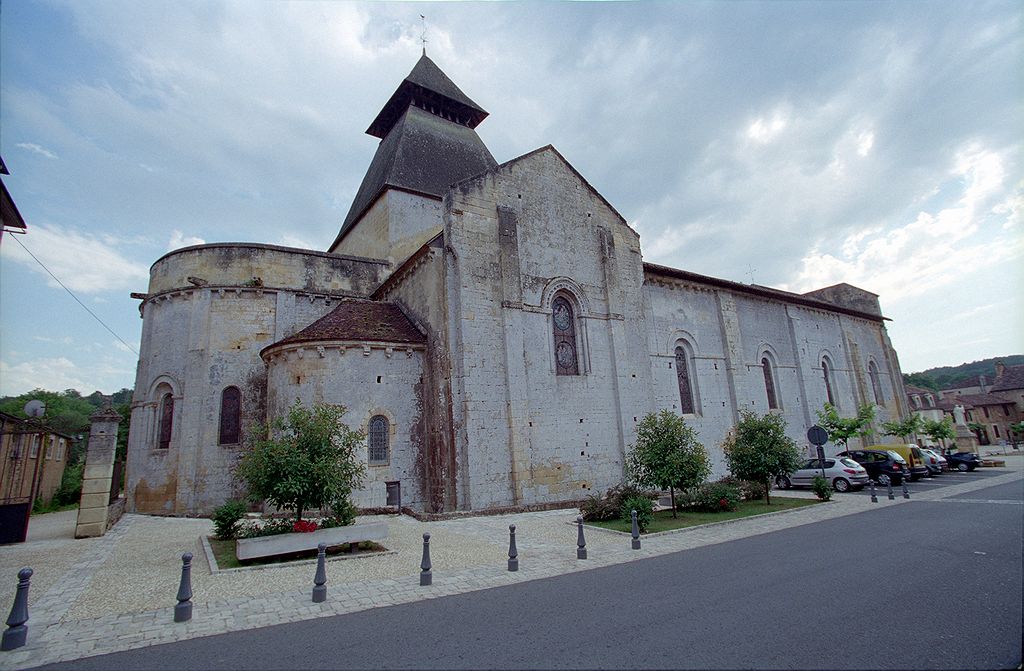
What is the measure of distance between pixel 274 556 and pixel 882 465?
23.8 meters

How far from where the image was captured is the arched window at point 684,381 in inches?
846

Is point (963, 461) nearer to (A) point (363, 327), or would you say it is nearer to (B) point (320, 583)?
(A) point (363, 327)

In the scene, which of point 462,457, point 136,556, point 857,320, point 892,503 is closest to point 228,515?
point 136,556

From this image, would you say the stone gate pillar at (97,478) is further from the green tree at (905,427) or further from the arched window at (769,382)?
the green tree at (905,427)

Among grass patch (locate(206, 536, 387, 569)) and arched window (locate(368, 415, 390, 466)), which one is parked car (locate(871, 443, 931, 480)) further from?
grass patch (locate(206, 536, 387, 569))

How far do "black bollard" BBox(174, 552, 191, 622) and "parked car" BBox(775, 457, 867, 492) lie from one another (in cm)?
1854

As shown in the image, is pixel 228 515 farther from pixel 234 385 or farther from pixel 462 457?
pixel 234 385

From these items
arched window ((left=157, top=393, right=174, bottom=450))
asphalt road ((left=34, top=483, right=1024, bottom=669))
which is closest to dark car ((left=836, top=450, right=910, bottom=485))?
asphalt road ((left=34, top=483, right=1024, bottom=669))

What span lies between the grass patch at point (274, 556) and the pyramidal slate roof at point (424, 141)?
16.9 m

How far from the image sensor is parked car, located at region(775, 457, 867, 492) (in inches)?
729

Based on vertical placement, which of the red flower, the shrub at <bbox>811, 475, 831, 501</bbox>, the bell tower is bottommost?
the shrub at <bbox>811, 475, 831, 501</bbox>

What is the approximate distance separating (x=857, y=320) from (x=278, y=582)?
3888cm

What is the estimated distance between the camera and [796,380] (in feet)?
88.0

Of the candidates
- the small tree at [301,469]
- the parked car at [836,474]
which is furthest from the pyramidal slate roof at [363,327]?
the parked car at [836,474]
